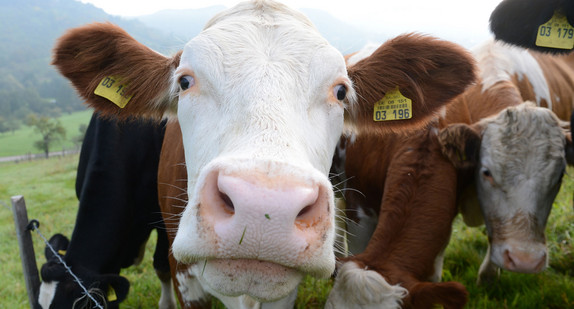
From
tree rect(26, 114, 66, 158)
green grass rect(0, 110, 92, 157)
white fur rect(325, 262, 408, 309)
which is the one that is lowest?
green grass rect(0, 110, 92, 157)

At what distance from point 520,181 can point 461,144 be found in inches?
22.1

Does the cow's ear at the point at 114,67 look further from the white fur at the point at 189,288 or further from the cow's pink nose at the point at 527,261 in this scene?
the cow's pink nose at the point at 527,261

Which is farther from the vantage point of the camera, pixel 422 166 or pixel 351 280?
pixel 422 166

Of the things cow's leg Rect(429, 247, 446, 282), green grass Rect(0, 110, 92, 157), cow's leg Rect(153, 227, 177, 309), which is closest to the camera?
cow's leg Rect(429, 247, 446, 282)

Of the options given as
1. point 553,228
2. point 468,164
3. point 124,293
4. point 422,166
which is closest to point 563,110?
point 553,228

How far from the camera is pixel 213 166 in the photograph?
1.34m

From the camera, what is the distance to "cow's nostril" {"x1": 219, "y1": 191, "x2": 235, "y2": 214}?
1318 mm

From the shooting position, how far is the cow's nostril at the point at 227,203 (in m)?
1.32

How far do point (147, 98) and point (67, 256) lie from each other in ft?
4.28

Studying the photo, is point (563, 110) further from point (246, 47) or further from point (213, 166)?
point (213, 166)

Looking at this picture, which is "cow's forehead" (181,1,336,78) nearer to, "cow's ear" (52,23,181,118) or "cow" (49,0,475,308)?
"cow" (49,0,475,308)

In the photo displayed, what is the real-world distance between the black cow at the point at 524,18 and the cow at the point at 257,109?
1107 millimetres

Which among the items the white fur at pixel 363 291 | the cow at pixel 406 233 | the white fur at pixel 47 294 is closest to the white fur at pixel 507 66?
the cow at pixel 406 233

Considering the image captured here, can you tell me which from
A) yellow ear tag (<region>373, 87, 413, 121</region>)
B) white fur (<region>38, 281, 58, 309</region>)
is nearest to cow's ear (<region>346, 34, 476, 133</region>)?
yellow ear tag (<region>373, 87, 413, 121</region>)
